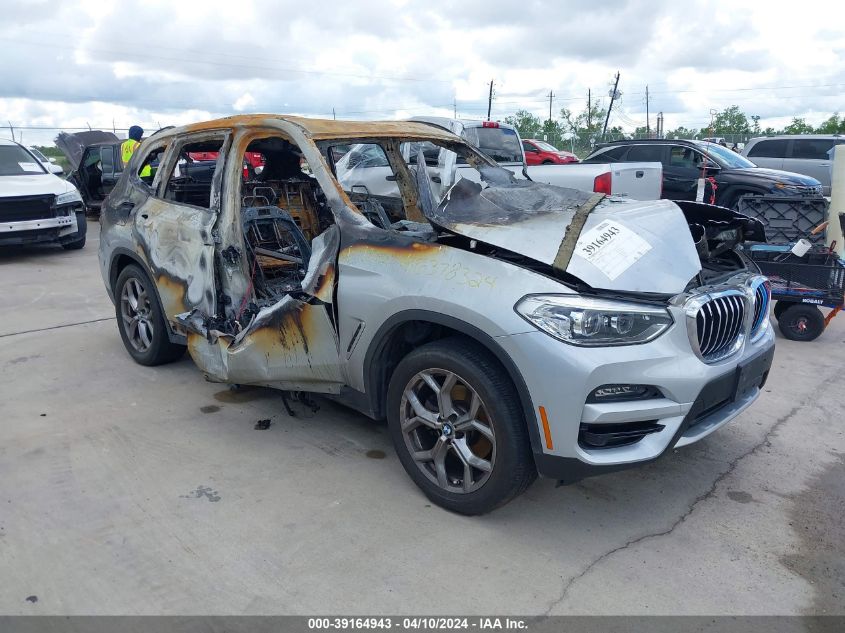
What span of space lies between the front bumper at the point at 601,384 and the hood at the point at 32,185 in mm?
9184

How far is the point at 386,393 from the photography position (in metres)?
3.54

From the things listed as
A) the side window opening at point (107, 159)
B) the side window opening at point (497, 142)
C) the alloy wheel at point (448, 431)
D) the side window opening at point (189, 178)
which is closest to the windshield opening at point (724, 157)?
the side window opening at point (497, 142)

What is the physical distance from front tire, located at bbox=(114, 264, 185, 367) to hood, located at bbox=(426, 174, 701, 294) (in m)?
2.58

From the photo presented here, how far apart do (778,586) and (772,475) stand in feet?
3.58

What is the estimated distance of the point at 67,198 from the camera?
1027 centimetres

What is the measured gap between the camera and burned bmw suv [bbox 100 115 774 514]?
2830 millimetres

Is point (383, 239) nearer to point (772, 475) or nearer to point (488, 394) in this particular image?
point (488, 394)

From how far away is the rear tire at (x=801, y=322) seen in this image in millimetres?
6312

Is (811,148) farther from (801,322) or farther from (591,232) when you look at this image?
(591,232)

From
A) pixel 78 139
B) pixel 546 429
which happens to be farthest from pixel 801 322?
pixel 78 139

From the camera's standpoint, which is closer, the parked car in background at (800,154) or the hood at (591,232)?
the hood at (591,232)

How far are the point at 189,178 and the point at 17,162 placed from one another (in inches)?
286

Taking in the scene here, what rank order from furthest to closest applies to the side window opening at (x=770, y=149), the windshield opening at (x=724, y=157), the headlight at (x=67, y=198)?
the side window opening at (x=770, y=149) < the windshield opening at (x=724, y=157) < the headlight at (x=67, y=198)

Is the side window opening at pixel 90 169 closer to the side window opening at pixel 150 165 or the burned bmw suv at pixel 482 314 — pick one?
the side window opening at pixel 150 165
